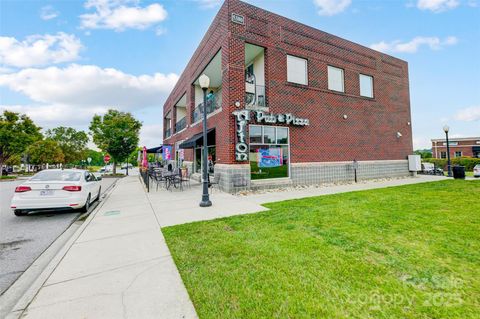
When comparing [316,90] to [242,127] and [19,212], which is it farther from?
[19,212]

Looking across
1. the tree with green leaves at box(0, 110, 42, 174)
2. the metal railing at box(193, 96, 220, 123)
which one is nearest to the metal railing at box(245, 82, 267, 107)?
the metal railing at box(193, 96, 220, 123)

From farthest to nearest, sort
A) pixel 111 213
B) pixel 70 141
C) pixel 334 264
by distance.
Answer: pixel 70 141 < pixel 111 213 < pixel 334 264

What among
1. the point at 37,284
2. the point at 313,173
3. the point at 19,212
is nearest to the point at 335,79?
the point at 313,173

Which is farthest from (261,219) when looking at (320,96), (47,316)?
(320,96)

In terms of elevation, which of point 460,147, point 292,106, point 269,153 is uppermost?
point 292,106

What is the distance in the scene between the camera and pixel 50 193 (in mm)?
6746

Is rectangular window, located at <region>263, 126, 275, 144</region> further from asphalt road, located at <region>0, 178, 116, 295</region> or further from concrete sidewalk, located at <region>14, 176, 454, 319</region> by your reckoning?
asphalt road, located at <region>0, 178, 116, 295</region>

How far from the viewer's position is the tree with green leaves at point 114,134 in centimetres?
2781

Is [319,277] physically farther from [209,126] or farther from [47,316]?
[209,126]

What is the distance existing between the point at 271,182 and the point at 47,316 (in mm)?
9610

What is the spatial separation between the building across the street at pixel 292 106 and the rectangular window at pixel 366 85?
0.07 metres

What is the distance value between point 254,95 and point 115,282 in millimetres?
10416

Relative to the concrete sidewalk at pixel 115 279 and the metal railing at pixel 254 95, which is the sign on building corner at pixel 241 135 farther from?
the concrete sidewalk at pixel 115 279

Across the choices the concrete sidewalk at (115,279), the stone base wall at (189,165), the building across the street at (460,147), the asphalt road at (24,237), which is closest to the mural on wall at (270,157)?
the concrete sidewalk at (115,279)
